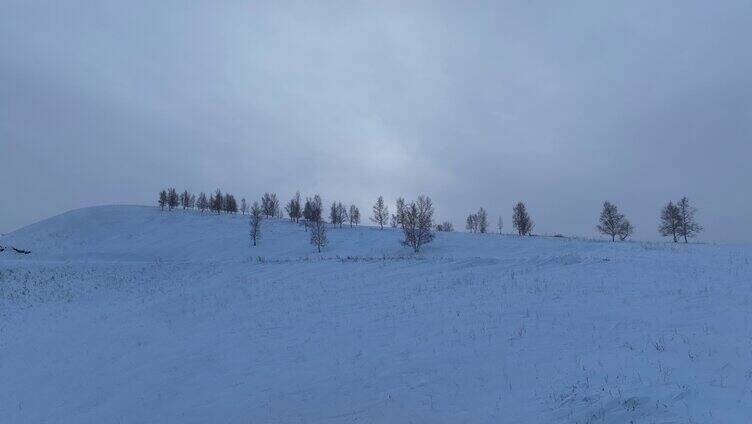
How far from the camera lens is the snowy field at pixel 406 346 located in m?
9.02

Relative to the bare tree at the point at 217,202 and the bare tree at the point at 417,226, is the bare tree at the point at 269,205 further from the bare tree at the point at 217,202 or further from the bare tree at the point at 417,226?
the bare tree at the point at 417,226

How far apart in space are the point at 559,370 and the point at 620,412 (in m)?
2.07

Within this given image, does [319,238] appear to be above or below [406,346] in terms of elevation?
above

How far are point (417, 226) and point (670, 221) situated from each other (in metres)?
35.5

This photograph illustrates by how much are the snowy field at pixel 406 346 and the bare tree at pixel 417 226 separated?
24.5 m

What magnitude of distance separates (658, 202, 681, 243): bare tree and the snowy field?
4512cm

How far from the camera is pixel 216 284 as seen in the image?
91.0 ft

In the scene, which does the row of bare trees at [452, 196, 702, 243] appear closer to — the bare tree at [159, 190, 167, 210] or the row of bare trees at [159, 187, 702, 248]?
the row of bare trees at [159, 187, 702, 248]

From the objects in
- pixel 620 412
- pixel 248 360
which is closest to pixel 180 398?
pixel 248 360

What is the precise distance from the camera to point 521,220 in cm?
7731

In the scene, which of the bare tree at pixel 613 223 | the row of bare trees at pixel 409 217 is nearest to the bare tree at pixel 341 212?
the row of bare trees at pixel 409 217

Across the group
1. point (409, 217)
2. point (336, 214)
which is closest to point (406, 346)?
point (409, 217)

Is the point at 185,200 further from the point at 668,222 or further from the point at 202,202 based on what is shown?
the point at 668,222

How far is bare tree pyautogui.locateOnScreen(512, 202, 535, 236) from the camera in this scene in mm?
77062
